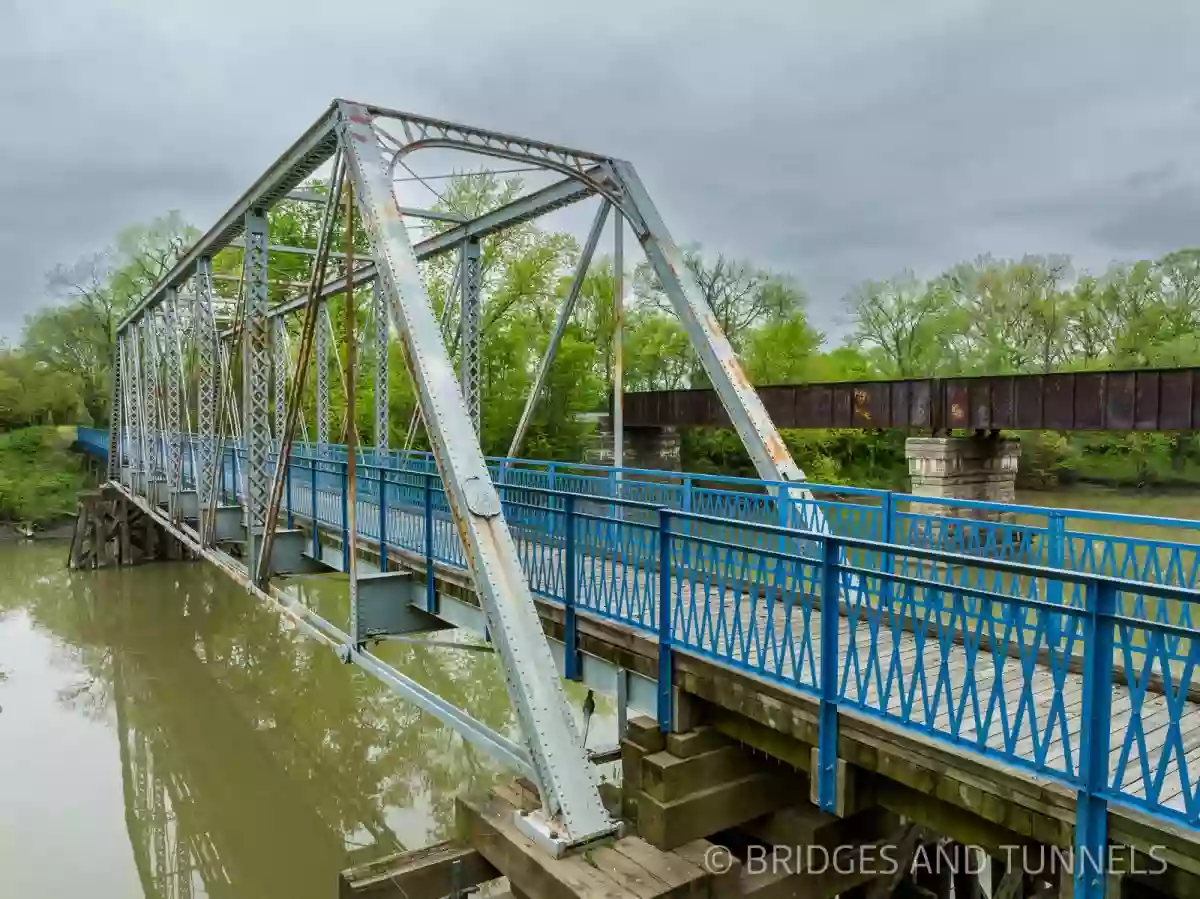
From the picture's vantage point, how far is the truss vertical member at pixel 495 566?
4.84m

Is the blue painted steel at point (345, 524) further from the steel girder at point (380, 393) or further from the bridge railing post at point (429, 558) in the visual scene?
the steel girder at point (380, 393)

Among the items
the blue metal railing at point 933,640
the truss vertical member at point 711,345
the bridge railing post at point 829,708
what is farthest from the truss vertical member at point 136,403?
the bridge railing post at point 829,708

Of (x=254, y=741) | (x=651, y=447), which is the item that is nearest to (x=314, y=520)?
(x=254, y=741)

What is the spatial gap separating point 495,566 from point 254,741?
929 centimetres

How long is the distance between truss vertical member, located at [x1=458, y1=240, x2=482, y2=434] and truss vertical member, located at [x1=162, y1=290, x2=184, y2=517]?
6.02m

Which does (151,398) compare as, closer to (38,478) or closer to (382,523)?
(382,523)

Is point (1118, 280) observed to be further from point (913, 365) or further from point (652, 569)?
point (652, 569)

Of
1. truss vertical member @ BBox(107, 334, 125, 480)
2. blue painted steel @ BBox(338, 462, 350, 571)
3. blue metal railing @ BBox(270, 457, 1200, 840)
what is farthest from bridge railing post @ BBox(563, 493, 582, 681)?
truss vertical member @ BBox(107, 334, 125, 480)

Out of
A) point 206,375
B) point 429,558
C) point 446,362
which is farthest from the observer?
point 206,375

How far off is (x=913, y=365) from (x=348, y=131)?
39.2 m

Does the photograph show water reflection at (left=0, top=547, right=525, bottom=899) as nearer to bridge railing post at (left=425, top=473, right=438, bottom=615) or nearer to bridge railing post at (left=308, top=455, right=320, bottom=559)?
bridge railing post at (left=308, top=455, right=320, bottom=559)

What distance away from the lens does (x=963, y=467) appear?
20.5 m

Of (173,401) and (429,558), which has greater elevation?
(173,401)

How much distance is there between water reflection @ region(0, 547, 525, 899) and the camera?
955cm
